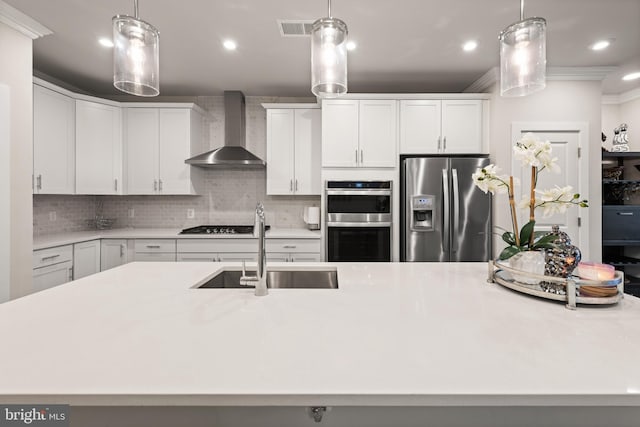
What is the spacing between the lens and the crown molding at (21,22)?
2162 mm

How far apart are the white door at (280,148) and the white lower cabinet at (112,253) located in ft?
5.59

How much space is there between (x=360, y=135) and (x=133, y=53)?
8.14 feet

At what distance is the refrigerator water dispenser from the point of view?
3.20 m

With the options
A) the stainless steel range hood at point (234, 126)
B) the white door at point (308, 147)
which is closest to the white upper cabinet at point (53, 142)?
the stainless steel range hood at point (234, 126)

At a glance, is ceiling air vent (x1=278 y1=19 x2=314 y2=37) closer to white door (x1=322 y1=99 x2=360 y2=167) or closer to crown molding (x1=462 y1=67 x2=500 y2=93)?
white door (x1=322 y1=99 x2=360 y2=167)

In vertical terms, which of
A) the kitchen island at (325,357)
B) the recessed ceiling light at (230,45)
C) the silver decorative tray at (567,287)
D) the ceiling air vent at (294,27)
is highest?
the recessed ceiling light at (230,45)

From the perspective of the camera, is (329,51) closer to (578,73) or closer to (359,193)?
(359,193)

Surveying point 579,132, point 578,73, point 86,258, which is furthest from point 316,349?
point 578,73

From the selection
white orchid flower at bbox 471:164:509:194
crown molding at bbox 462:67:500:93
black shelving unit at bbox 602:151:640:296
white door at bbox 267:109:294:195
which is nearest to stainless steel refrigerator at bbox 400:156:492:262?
crown molding at bbox 462:67:500:93

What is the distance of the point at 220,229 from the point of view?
3703 millimetres

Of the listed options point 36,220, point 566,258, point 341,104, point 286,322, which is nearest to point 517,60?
point 566,258

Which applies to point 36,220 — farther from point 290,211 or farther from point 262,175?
point 290,211

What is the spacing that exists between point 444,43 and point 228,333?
2.89 metres

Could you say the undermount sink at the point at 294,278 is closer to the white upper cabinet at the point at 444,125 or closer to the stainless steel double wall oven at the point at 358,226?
the stainless steel double wall oven at the point at 358,226
